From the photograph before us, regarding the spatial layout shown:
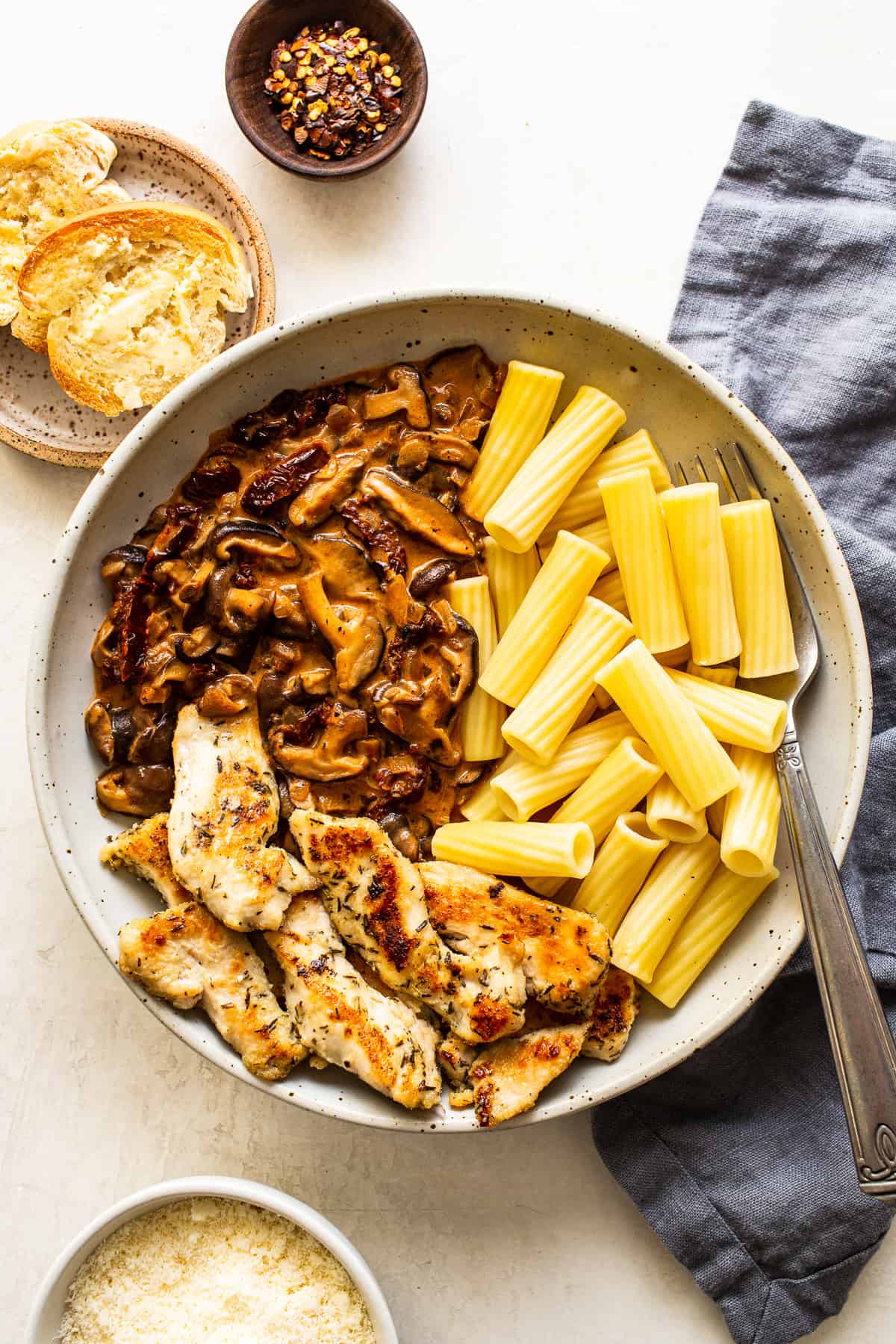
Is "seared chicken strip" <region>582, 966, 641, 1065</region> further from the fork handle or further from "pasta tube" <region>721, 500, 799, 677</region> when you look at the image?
"pasta tube" <region>721, 500, 799, 677</region>

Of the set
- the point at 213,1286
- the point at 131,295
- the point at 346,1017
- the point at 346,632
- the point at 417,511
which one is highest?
the point at 131,295

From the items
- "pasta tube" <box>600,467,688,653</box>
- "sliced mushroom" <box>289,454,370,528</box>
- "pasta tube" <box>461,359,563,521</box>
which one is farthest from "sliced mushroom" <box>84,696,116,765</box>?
"pasta tube" <box>600,467,688,653</box>

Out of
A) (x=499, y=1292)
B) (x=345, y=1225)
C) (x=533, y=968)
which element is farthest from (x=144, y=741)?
(x=499, y=1292)

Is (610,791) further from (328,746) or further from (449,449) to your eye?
(449,449)

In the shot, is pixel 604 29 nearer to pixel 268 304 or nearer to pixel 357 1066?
pixel 268 304

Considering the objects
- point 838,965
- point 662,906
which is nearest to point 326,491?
point 662,906

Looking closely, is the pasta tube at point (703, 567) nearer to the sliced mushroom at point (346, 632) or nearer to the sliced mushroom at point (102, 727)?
the sliced mushroom at point (346, 632)
